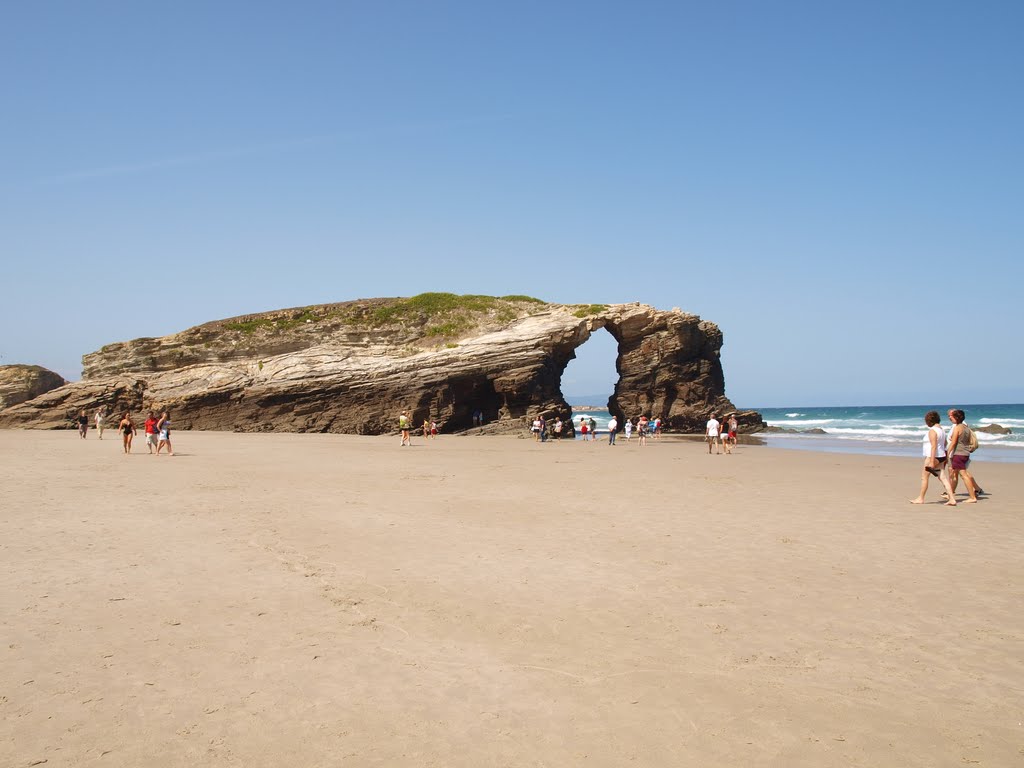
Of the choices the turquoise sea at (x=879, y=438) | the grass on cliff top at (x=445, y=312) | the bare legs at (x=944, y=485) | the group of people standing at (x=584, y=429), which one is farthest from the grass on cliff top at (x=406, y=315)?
the bare legs at (x=944, y=485)

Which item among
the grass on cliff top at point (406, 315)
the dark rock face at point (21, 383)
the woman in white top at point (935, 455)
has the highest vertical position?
the grass on cliff top at point (406, 315)

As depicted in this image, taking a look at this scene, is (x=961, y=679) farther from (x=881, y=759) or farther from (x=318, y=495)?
(x=318, y=495)

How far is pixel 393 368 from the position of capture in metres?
40.3

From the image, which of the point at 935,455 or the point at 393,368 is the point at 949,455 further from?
the point at 393,368

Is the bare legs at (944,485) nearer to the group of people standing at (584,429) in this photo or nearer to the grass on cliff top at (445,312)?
the group of people standing at (584,429)

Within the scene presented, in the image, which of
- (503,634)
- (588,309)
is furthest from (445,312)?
(503,634)

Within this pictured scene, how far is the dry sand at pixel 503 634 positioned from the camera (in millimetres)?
3986

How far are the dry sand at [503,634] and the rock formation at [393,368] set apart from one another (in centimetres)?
2770

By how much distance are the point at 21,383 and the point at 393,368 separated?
2463cm

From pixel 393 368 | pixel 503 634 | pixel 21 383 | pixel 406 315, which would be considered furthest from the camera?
pixel 406 315

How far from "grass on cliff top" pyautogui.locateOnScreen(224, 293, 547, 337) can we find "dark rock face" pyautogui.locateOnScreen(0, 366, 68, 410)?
12892 mm

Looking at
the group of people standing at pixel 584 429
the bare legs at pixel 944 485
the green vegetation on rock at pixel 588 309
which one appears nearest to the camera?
the bare legs at pixel 944 485

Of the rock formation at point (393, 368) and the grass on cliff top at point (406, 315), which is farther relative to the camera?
the grass on cliff top at point (406, 315)

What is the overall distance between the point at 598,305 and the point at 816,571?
37483mm
